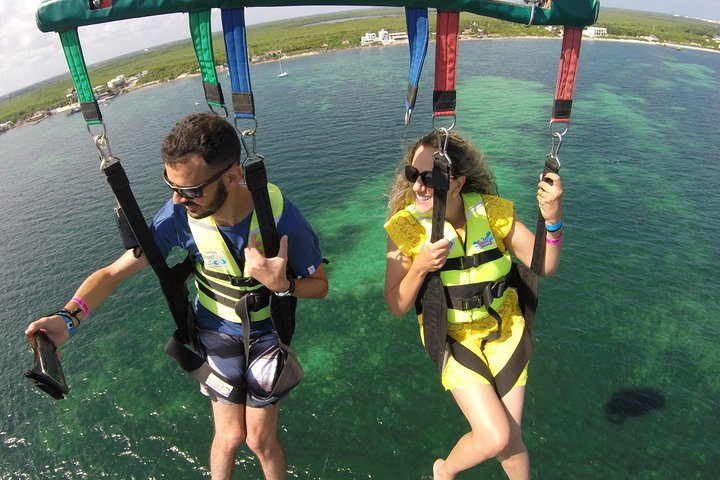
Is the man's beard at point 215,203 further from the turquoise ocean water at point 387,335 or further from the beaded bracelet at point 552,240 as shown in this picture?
→ the turquoise ocean water at point 387,335

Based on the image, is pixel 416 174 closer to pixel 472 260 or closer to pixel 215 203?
pixel 472 260

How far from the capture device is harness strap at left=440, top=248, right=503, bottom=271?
372 centimetres

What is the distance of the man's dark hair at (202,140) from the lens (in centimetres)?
262

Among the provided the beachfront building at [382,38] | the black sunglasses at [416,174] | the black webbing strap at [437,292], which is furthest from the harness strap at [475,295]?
the beachfront building at [382,38]

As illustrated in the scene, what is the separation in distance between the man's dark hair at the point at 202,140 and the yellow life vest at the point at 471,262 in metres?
1.69

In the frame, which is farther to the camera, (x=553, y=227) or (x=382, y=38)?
(x=382, y=38)

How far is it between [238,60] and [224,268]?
1682 mm

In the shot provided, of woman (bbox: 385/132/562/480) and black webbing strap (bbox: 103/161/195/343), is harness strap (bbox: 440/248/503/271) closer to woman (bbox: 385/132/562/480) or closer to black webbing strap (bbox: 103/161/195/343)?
woman (bbox: 385/132/562/480)

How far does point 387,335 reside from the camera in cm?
972

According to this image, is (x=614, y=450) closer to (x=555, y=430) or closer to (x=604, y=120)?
(x=555, y=430)

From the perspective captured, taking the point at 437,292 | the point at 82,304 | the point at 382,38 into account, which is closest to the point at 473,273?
the point at 437,292

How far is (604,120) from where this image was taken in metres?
28.5

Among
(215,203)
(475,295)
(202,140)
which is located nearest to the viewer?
(202,140)

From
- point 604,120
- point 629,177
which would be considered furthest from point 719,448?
point 604,120
